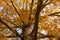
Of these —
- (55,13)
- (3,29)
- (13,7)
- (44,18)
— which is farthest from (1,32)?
(55,13)

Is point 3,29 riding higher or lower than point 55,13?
lower

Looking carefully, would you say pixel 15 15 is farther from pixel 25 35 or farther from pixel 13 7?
pixel 25 35

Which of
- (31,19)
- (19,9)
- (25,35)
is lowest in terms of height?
(25,35)

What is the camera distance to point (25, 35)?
516 centimetres

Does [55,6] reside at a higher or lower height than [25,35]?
higher

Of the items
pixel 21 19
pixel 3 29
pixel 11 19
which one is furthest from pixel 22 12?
pixel 3 29

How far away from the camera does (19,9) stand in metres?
5.11

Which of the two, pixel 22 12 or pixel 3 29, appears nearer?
pixel 22 12

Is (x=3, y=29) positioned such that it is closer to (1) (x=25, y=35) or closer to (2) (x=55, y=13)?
(1) (x=25, y=35)

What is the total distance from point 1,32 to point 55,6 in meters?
1.91

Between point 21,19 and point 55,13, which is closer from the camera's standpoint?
point 21,19

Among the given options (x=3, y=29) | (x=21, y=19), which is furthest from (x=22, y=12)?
(x=3, y=29)

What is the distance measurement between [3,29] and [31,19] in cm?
102

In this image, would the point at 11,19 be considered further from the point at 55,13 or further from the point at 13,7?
the point at 55,13
